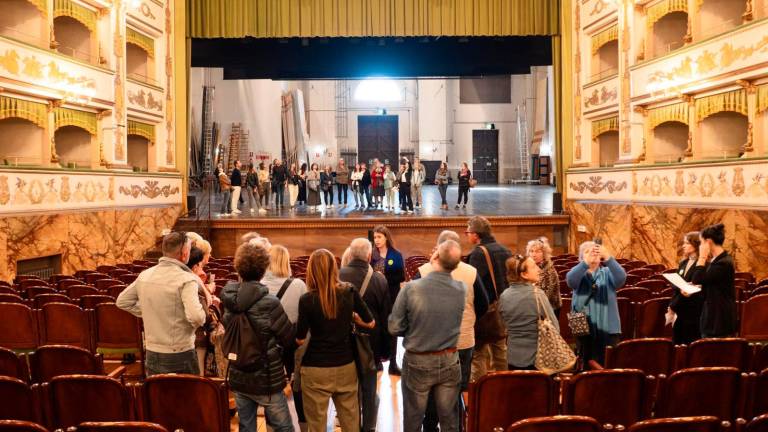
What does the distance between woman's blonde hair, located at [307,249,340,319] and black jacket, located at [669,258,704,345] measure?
10.1ft

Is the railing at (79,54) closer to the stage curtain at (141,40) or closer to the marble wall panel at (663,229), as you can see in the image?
the stage curtain at (141,40)

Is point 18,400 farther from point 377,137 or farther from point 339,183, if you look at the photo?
point 377,137

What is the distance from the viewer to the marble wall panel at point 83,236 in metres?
11.3

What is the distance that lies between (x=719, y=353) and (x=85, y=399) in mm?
3953

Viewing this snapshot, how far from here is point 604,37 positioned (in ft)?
52.7

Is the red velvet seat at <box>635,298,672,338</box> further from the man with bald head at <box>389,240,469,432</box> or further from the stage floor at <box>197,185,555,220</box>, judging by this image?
the stage floor at <box>197,185,555,220</box>

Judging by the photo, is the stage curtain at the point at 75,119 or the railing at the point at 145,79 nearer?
the stage curtain at the point at 75,119

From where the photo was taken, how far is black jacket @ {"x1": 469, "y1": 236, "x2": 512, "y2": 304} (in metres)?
5.33

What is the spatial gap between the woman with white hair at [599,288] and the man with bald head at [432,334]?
1.49 meters

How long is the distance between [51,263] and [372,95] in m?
24.7

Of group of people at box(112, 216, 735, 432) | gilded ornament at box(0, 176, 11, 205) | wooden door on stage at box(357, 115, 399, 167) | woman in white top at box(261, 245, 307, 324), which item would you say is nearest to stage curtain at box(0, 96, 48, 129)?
gilded ornament at box(0, 176, 11, 205)

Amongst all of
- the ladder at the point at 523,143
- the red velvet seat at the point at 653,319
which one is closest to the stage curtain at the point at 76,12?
Answer: the red velvet seat at the point at 653,319

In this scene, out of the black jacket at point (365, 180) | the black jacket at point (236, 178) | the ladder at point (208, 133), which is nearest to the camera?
the black jacket at point (236, 178)

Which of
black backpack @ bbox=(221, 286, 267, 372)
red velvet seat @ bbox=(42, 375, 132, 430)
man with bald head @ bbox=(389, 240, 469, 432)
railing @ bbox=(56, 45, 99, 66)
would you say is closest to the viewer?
red velvet seat @ bbox=(42, 375, 132, 430)
